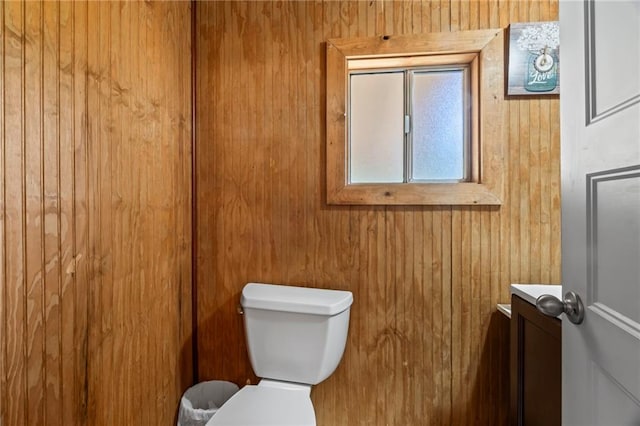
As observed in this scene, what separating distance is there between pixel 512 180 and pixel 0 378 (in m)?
1.78

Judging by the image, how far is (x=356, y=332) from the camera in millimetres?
1460

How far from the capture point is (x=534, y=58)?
1342 mm

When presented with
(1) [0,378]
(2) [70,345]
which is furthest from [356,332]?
(1) [0,378]

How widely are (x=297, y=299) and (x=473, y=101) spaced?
116cm

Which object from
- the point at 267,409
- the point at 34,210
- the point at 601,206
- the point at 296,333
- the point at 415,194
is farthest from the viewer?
the point at 415,194

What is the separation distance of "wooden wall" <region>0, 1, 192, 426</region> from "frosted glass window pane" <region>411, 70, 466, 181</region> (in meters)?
1.10

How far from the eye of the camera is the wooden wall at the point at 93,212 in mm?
802

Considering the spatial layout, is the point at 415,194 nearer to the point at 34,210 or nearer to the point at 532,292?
the point at 532,292

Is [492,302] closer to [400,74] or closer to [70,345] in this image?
[400,74]

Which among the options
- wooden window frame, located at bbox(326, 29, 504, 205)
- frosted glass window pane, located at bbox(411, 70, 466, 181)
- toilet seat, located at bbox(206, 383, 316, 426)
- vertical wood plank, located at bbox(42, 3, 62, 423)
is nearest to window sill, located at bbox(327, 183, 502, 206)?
wooden window frame, located at bbox(326, 29, 504, 205)

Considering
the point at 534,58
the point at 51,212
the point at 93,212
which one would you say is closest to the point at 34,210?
the point at 51,212

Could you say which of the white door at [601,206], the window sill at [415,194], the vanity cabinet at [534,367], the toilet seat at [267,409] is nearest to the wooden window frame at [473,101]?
the window sill at [415,194]

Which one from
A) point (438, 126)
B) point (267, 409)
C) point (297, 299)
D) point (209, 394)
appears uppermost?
point (438, 126)

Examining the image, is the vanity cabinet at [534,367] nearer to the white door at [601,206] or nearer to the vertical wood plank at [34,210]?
the white door at [601,206]
